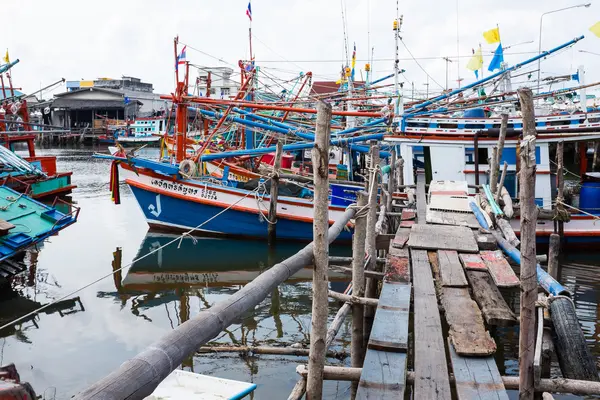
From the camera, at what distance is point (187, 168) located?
15398 millimetres

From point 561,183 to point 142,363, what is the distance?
12.5 m

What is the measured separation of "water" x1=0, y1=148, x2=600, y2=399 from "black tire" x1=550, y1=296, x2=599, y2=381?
10.00 feet

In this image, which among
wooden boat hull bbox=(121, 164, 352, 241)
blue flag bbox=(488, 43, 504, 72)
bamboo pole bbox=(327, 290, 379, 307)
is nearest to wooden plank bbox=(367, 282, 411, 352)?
bamboo pole bbox=(327, 290, 379, 307)

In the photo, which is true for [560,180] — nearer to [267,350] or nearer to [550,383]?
[267,350]

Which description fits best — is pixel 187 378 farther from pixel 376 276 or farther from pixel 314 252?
pixel 314 252

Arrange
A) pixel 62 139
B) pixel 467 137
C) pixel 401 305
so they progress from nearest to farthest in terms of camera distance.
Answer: pixel 401 305, pixel 467 137, pixel 62 139

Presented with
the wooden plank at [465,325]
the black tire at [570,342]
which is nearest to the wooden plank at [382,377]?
the wooden plank at [465,325]

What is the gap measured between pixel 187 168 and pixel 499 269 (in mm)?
11190

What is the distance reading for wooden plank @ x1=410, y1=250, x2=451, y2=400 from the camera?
135 inches

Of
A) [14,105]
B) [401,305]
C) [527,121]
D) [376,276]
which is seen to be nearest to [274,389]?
[376,276]

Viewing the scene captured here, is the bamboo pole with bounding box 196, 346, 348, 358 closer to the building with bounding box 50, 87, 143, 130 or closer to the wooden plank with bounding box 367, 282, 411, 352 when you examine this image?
the wooden plank with bounding box 367, 282, 411, 352

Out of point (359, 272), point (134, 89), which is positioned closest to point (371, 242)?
point (359, 272)

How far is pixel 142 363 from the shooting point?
2.07m

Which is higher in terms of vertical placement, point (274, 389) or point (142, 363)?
point (142, 363)
